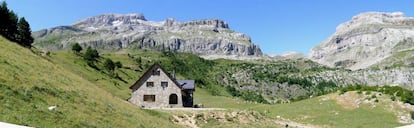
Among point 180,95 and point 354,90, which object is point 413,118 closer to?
point 354,90

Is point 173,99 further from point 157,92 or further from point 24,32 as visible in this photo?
point 24,32

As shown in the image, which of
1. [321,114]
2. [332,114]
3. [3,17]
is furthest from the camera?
[3,17]

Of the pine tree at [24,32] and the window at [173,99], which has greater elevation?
the pine tree at [24,32]

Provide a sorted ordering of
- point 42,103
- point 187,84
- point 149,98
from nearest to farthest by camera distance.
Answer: point 42,103 → point 149,98 → point 187,84

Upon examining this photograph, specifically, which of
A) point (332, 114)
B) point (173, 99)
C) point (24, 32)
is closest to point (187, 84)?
point (173, 99)

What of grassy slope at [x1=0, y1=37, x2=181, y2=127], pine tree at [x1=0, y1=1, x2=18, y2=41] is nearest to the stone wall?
pine tree at [x1=0, y1=1, x2=18, y2=41]

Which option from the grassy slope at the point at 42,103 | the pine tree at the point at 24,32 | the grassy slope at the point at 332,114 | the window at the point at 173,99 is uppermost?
the pine tree at the point at 24,32

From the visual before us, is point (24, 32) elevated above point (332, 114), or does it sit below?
above

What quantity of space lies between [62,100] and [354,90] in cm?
5766

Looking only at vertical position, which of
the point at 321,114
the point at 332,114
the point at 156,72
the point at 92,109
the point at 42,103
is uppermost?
the point at 156,72

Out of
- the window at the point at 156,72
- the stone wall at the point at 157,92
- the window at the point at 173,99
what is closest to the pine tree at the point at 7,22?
the stone wall at the point at 157,92

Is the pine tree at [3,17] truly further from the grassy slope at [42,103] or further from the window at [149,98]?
the grassy slope at [42,103]

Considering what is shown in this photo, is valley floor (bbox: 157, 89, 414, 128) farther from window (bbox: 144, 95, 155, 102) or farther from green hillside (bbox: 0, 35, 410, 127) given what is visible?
window (bbox: 144, 95, 155, 102)

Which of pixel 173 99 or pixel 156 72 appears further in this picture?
pixel 173 99
